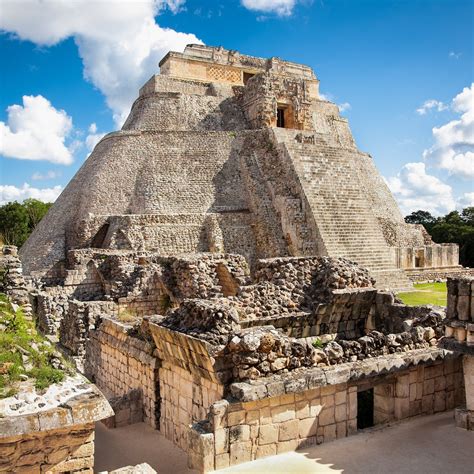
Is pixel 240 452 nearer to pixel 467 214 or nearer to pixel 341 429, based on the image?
pixel 341 429

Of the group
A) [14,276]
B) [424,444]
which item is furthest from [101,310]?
[424,444]

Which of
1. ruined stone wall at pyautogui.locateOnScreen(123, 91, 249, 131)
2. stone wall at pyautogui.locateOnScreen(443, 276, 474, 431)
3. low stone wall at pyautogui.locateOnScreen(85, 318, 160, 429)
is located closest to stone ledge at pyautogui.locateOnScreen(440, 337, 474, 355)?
stone wall at pyautogui.locateOnScreen(443, 276, 474, 431)

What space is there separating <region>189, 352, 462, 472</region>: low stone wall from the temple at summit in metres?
12.3

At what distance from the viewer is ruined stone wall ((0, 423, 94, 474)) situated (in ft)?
10.6

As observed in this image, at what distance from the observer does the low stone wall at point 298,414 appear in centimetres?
498

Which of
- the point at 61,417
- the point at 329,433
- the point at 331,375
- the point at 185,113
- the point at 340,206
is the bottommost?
the point at 329,433

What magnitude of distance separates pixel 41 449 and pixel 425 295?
16.2 m

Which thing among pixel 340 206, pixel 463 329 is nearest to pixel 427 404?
pixel 463 329

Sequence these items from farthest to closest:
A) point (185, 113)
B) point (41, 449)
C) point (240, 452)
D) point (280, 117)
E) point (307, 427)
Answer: point (280, 117), point (185, 113), point (307, 427), point (240, 452), point (41, 449)

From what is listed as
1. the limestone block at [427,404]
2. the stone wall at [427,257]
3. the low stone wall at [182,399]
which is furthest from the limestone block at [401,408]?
the stone wall at [427,257]

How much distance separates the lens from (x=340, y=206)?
69.8ft

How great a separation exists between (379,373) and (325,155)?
18702 mm

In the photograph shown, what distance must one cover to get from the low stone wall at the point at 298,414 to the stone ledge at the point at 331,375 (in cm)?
2

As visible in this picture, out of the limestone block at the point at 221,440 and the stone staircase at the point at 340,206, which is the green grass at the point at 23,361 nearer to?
the limestone block at the point at 221,440
